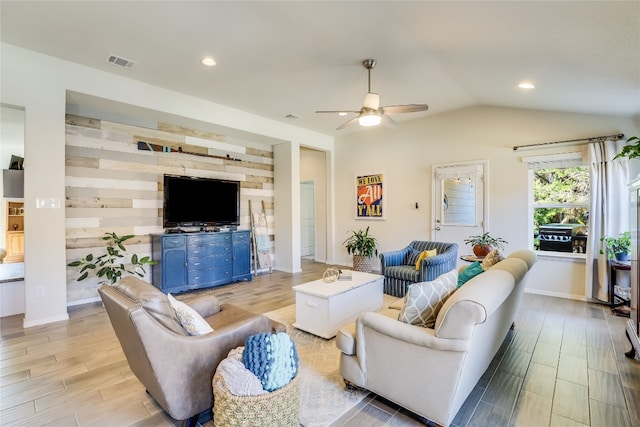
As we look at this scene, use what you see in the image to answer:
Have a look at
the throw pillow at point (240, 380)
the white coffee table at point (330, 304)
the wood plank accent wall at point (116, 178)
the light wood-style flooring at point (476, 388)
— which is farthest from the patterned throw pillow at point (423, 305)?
the wood plank accent wall at point (116, 178)

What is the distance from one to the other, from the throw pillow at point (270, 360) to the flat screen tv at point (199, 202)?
12.0ft

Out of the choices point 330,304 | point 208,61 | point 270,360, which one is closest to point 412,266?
point 330,304

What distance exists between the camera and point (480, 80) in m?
3.76

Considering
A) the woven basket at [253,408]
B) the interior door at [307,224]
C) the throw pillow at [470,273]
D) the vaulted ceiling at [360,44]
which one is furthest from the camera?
the interior door at [307,224]

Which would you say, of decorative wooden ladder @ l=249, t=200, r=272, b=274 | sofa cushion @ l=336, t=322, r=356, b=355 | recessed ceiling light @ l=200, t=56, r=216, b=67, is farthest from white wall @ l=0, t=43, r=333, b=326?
sofa cushion @ l=336, t=322, r=356, b=355

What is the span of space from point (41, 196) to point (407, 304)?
3.92m

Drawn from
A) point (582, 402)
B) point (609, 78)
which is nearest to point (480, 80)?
point (609, 78)

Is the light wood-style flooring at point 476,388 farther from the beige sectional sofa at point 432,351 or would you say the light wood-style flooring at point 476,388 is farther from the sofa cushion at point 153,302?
the sofa cushion at point 153,302

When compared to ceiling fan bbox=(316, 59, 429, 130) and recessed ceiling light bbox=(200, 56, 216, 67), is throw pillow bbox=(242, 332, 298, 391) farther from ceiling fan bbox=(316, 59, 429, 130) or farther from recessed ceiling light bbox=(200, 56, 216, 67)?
recessed ceiling light bbox=(200, 56, 216, 67)

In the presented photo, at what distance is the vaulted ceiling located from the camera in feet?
7.59

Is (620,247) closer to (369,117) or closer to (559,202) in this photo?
(559,202)

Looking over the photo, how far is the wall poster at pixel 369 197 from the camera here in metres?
6.27

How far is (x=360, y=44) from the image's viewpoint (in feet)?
9.96

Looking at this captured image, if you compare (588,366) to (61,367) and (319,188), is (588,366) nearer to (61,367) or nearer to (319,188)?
(61,367)
